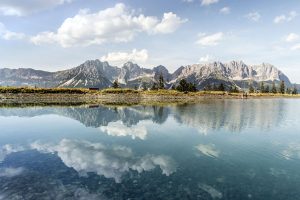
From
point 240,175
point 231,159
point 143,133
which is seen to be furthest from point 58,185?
point 143,133

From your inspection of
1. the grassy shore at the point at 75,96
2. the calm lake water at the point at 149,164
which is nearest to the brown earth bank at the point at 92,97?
the grassy shore at the point at 75,96

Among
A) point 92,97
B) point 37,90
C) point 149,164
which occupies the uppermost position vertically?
point 37,90

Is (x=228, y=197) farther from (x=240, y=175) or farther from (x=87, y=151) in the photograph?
(x=87, y=151)

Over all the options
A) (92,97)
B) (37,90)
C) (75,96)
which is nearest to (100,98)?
(92,97)

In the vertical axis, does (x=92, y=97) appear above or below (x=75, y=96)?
below

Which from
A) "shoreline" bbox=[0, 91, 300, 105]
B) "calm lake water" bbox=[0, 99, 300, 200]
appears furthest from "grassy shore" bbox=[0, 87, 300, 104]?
"calm lake water" bbox=[0, 99, 300, 200]

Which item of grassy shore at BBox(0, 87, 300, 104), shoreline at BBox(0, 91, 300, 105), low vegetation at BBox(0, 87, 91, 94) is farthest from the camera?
low vegetation at BBox(0, 87, 91, 94)

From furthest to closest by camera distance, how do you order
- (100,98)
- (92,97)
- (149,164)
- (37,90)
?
1. (92,97)
2. (100,98)
3. (37,90)
4. (149,164)

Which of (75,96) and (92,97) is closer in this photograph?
(75,96)

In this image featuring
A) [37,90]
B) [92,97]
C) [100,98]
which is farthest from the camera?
[92,97]

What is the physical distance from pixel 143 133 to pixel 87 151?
14.6 meters

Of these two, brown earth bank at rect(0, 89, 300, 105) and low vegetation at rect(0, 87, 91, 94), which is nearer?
brown earth bank at rect(0, 89, 300, 105)

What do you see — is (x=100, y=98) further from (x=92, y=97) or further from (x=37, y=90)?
(x=37, y=90)

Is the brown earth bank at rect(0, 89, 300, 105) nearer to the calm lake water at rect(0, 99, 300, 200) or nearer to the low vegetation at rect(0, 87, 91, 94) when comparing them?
the low vegetation at rect(0, 87, 91, 94)
